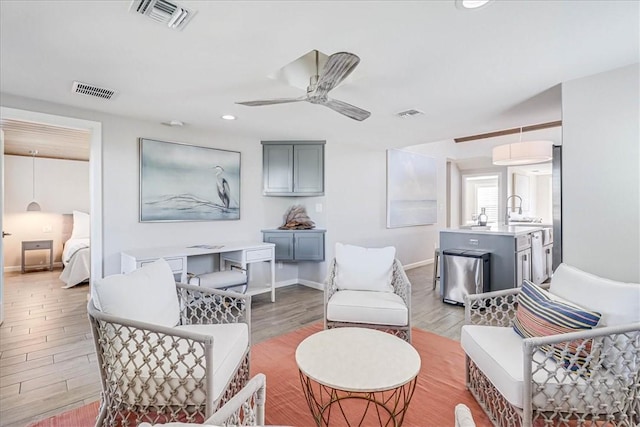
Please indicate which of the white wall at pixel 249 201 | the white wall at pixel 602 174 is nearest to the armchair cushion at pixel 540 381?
the white wall at pixel 602 174

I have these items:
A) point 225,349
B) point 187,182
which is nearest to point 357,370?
point 225,349

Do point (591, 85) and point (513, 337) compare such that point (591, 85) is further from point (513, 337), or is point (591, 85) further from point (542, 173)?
point (542, 173)

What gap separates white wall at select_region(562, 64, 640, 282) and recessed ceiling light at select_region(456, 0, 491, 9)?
154cm

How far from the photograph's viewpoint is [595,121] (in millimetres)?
2414

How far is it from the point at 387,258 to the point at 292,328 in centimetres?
121

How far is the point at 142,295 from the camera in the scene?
5.91 feet

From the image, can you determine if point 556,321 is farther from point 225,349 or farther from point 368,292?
point 225,349

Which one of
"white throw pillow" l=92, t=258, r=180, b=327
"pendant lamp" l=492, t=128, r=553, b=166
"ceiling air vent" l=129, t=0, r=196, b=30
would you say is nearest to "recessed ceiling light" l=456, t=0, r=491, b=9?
"ceiling air vent" l=129, t=0, r=196, b=30

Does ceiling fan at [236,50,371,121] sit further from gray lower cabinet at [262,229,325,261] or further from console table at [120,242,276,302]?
gray lower cabinet at [262,229,325,261]

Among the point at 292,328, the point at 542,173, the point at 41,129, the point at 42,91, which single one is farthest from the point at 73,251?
the point at 542,173

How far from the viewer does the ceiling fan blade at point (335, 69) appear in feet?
5.93

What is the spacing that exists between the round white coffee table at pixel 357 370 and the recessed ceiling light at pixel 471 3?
1.81m

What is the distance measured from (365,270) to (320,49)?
187cm

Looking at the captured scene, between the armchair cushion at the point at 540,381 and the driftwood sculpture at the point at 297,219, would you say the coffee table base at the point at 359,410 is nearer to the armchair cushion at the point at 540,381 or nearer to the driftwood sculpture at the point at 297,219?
the armchair cushion at the point at 540,381
